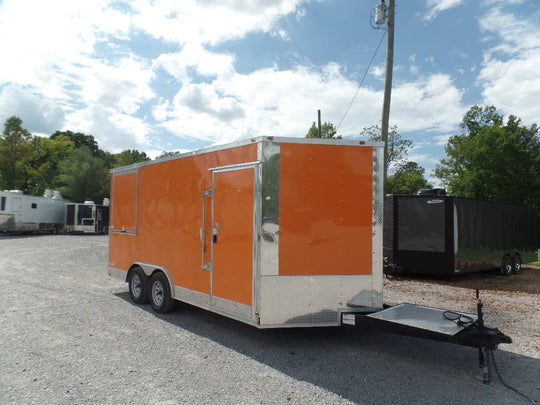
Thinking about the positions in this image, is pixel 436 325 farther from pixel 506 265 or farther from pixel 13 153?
pixel 13 153

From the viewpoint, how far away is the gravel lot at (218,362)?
350 centimetres

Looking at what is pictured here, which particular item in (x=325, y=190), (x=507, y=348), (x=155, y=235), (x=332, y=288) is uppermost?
(x=325, y=190)

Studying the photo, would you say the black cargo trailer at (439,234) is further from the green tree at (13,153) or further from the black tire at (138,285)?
the green tree at (13,153)

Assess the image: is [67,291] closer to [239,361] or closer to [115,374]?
[115,374]

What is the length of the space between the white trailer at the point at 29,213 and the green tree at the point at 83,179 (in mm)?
13706

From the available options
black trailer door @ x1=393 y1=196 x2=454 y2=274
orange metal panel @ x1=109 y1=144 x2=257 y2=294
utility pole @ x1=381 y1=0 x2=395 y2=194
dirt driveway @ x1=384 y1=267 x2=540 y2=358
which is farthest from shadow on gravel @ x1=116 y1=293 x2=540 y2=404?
utility pole @ x1=381 y1=0 x2=395 y2=194

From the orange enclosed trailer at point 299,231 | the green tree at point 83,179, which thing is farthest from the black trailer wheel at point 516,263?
the green tree at point 83,179

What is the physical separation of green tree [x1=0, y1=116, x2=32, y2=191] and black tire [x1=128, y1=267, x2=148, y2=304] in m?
36.6

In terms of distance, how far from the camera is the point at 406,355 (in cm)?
457

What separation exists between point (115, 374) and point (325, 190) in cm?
325

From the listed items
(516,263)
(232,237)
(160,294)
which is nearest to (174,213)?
(160,294)

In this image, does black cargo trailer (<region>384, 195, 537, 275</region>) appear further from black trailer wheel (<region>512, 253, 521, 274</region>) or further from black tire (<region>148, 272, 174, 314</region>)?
black tire (<region>148, 272, 174, 314</region>)

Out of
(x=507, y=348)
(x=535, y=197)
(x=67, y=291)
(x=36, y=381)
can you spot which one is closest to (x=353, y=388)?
(x=507, y=348)

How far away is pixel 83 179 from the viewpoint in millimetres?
42500
